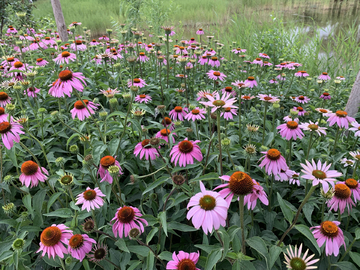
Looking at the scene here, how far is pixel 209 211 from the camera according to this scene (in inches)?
29.5

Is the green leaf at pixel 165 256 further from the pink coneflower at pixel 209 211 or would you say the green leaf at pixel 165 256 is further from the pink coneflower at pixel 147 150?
the pink coneflower at pixel 147 150

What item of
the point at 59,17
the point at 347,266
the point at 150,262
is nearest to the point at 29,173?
the point at 150,262

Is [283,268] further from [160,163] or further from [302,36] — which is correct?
[302,36]

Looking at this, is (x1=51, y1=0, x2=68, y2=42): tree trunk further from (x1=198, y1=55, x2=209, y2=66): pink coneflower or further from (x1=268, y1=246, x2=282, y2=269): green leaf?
(x1=268, y1=246, x2=282, y2=269): green leaf

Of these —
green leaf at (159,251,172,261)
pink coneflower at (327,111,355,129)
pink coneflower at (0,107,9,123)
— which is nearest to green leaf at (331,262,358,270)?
green leaf at (159,251,172,261)

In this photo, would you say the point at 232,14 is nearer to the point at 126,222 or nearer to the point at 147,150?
the point at 147,150

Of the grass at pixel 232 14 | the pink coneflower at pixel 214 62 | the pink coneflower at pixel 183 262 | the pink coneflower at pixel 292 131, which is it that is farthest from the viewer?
the grass at pixel 232 14

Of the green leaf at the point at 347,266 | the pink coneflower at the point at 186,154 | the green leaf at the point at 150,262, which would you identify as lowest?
the green leaf at the point at 347,266

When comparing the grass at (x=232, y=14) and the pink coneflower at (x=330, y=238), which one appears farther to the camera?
the grass at (x=232, y=14)

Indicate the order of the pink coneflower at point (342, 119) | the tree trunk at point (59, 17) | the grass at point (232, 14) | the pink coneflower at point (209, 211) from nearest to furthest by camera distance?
the pink coneflower at point (209, 211)
the pink coneflower at point (342, 119)
the tree trunk at point (59, 17)
the grass at point (232, 14)

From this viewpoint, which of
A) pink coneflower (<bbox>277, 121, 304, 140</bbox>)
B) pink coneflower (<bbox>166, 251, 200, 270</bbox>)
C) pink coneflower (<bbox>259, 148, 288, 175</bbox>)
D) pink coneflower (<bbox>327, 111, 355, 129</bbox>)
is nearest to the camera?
pink coneflower (<bbox>166, 251, 200, 270</bbox>)

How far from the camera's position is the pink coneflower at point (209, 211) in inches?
28.7

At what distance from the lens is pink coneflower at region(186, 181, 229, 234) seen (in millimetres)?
728

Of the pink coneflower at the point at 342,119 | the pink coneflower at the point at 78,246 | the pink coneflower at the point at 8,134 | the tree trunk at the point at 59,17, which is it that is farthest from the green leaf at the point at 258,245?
the tree trunk at the point at 59,17
